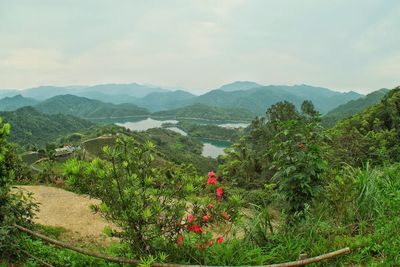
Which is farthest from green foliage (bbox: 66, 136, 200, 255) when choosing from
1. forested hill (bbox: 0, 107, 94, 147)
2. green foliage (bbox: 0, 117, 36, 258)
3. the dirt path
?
forested hill (bbox: 0, 107, 94, 147)

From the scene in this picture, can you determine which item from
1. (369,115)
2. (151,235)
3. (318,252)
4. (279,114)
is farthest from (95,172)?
(369,115)

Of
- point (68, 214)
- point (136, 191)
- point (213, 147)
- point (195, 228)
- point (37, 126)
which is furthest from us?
point (37, 126)

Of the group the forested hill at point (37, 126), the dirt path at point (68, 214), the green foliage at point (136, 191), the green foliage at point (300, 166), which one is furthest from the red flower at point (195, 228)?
the forested hill at point (37, 126)

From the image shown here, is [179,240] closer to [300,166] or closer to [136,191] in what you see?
[136,191]

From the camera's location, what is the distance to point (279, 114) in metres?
26.7

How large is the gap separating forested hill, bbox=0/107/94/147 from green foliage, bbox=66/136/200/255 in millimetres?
92964

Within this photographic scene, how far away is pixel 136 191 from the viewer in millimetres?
2809

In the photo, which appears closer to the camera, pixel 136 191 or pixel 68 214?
pixel 136 191

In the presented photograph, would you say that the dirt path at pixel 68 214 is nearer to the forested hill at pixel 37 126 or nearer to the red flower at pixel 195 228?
the red flower at pixel 195 228

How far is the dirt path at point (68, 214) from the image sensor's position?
7840mm

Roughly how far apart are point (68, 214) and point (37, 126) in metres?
113

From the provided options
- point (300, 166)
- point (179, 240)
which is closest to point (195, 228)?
point (179, 240)

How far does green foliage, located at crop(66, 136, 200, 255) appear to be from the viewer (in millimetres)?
2791

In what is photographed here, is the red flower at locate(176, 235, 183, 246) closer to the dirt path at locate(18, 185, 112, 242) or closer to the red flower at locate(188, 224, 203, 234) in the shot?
the red flower at locate(188, 224, 203, 234)
